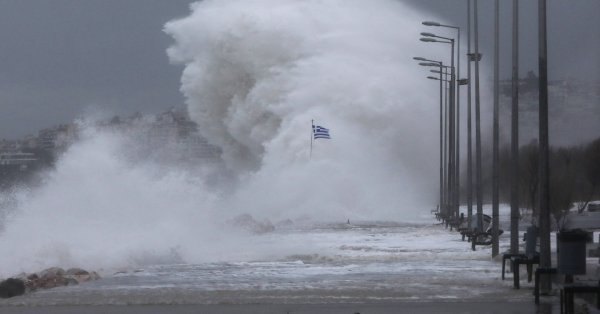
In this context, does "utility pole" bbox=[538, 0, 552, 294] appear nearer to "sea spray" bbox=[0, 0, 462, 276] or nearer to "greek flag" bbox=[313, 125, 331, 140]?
A: "sea spray" bbox=[0, 0, 462, 276]

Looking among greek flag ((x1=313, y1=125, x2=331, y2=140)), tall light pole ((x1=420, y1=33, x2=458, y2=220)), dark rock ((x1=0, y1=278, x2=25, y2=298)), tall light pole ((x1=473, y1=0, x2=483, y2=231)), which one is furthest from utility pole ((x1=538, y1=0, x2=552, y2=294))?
Result: greek flag ((x1=313, y1=125, x2=331, y2=140))

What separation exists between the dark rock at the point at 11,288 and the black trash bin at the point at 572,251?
846cm

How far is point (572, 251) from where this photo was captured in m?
13.3

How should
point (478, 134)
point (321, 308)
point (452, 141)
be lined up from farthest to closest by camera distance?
point (452, 141) < point (478, 134) < point (321, 308)

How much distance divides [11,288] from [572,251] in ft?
28.6

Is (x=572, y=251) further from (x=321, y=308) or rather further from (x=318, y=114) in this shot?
(x=318, y=114)

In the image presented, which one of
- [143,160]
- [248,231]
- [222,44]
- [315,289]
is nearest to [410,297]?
[315,289]

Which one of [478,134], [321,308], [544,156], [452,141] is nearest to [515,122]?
[544,156]

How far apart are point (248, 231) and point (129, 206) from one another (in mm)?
4634

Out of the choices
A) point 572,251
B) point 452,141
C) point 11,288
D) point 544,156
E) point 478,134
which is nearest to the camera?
point 572,251

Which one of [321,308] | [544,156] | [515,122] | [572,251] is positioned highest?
[515,122]

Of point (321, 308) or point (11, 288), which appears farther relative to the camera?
point (11, 288)

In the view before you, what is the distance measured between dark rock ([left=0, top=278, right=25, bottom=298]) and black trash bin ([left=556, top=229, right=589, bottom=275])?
846 cm

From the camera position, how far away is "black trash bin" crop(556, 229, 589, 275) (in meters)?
13.1
